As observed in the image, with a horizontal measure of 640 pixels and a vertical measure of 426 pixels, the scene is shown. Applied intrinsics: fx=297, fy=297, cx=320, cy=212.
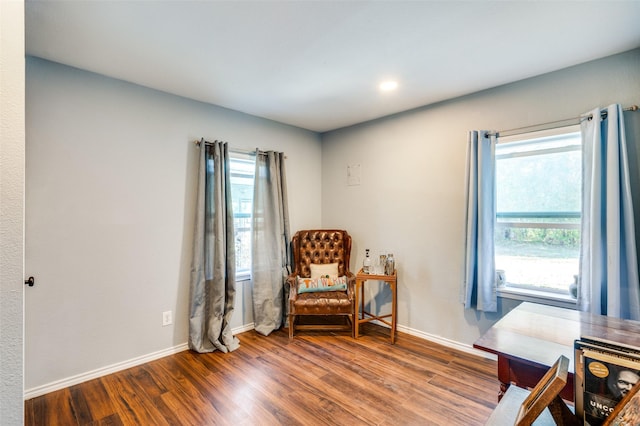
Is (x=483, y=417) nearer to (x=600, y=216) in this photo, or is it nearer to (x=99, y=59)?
(x=600, y=216)

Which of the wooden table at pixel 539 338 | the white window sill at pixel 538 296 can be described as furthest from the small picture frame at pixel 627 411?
the white window sill at pixel 538 296

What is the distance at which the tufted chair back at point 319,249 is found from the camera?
12.1 feet

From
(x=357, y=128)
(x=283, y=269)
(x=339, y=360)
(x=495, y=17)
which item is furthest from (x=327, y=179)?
(x=495, y=17)

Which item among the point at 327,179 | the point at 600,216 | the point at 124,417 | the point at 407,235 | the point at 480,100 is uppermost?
the point at 480,100

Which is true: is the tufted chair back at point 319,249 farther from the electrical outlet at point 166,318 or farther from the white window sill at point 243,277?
the electrical outlet at point 166,318

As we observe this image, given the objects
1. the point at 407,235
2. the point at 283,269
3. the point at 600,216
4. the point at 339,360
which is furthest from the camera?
the point at 283,269

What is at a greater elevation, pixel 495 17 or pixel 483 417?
pixel 495 17

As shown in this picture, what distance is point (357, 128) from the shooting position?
3.79m

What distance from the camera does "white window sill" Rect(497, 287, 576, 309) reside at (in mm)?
2305

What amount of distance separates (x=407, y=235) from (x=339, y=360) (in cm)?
147

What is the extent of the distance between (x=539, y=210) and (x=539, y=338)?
156 centimetres

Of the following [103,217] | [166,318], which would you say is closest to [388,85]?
[103,217]

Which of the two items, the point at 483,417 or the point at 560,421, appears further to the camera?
the point at 483,417

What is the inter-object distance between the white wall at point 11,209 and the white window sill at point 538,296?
3.05 meters
